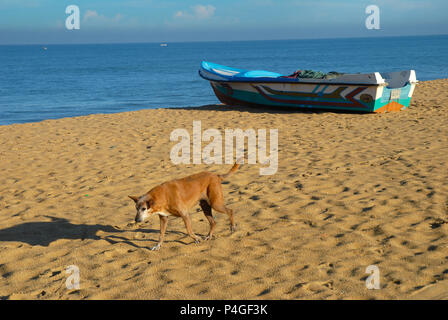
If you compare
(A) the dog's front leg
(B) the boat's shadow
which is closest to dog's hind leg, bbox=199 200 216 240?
(A) the dog's front leg

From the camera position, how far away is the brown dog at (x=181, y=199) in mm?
4820

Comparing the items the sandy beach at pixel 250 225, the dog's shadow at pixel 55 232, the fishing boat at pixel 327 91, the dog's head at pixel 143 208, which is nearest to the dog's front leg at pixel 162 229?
the sandy beach at pixel 250 225

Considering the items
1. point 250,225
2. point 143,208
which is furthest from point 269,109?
point 143,208

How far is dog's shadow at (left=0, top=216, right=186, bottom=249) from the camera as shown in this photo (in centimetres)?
570

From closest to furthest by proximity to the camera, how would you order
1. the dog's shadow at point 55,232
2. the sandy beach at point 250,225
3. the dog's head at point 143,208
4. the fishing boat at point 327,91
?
1. the sandy beach at point 250,225
2. the dog's head at point 143,208
3. the dog's shadow at point 55,232
4. the fishing boat at point 327,91

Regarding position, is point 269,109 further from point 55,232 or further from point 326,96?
point 55,232

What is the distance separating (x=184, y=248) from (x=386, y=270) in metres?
2.33

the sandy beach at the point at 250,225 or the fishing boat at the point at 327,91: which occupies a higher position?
the fishing boat at the point at 327,91

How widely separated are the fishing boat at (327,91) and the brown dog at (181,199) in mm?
10503

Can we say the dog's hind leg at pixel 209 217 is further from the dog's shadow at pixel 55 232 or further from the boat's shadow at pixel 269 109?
the boat's shadow at pixel 269 109

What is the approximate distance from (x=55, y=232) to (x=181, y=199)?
212 cm

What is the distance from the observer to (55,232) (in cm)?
596

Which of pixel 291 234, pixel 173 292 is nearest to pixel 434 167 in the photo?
pixel 291 234

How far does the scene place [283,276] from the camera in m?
4.37
